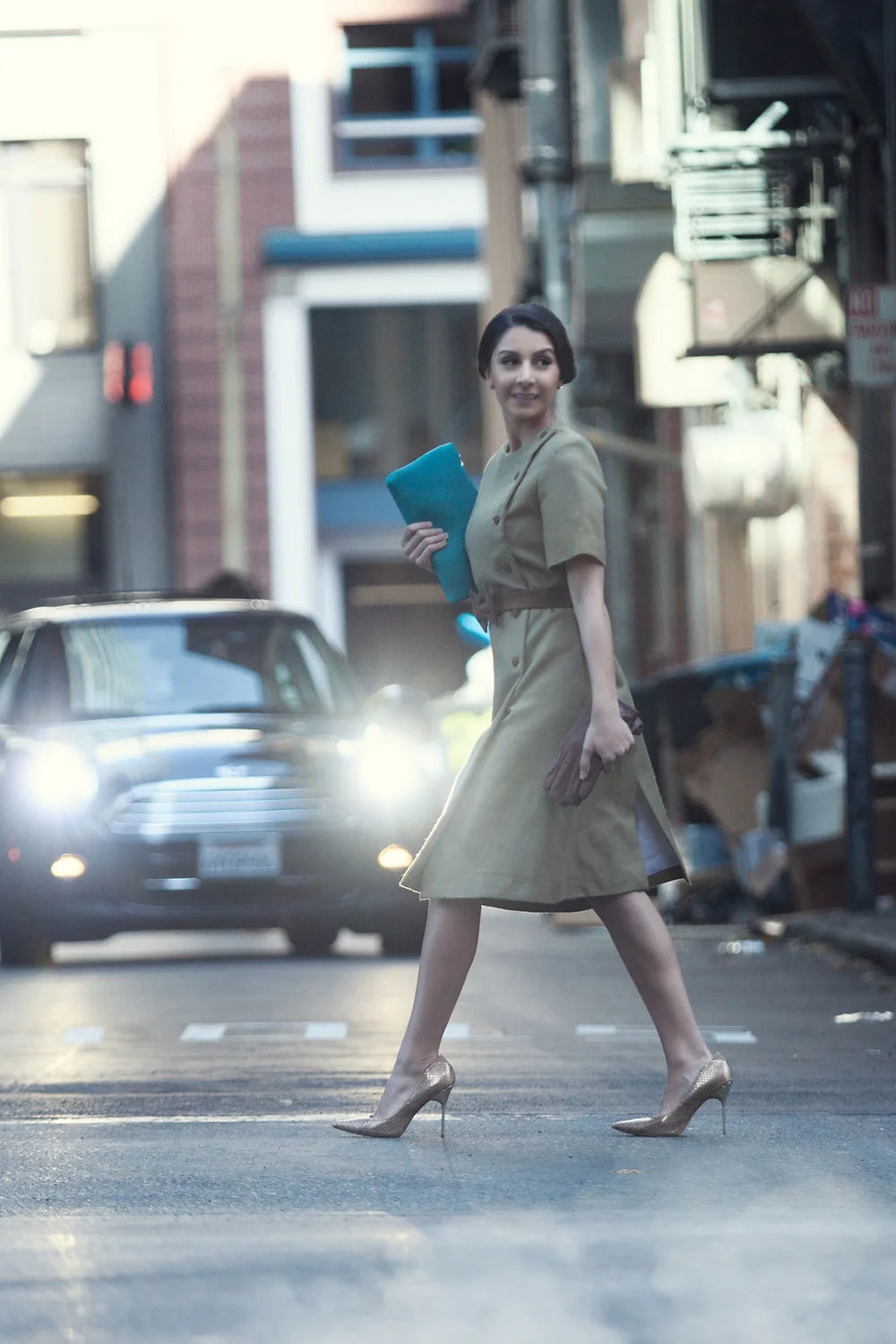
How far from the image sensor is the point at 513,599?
625cm

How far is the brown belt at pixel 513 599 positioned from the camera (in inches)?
244

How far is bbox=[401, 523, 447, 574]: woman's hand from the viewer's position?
6.40m

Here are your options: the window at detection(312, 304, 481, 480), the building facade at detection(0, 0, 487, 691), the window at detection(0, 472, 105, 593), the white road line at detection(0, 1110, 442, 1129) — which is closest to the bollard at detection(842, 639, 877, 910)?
the white road line at detection(0, 1110, 442, 1129)

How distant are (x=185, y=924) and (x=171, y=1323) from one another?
744cm

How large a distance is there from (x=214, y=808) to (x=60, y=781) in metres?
0.63

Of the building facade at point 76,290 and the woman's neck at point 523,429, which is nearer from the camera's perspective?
the woman's neck at point 523,429

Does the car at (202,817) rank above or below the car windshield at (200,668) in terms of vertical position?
below

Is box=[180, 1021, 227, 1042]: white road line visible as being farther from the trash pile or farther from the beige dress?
the trash pile

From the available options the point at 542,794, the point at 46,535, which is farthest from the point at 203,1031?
the point at 46,535

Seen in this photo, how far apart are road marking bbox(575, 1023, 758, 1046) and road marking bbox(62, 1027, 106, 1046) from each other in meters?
1.50

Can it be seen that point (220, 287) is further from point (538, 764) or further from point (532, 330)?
point (538, 764)

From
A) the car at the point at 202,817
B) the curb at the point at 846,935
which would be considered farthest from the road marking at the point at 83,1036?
the curb at the point at 846,935

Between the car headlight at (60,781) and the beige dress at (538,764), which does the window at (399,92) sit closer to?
the car headlight at (60,781)

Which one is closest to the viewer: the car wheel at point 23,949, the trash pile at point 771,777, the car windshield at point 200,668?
the car wheel at point 23,949
